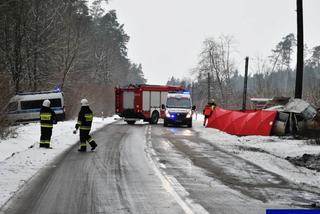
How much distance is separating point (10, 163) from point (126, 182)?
404 centimetres

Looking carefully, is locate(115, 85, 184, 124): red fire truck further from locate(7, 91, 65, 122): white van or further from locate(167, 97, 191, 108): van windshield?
locate(7, 91, 65, 122): white van

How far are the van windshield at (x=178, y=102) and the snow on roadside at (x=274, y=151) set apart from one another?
9430 millimetres

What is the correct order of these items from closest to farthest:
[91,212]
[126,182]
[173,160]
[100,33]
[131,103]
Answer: [91,212] → [126,182] → [173,160] → [131,103] → [100,33]

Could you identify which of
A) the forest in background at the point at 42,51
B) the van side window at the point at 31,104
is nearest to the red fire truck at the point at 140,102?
the forest in background at the point at 42,51

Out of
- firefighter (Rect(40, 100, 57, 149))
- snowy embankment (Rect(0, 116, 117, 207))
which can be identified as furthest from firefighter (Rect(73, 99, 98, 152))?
firefighter (Rect(40, 100, 57, 149))

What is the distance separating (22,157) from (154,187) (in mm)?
5904

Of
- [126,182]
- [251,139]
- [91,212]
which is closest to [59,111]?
[251,139]

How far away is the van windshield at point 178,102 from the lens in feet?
111

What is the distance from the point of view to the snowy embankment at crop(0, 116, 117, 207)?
10117 millimetres

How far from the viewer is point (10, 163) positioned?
515 inches

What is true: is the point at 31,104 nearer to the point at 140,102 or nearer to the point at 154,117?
the point at 140,102

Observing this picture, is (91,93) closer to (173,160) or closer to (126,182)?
(173,160)

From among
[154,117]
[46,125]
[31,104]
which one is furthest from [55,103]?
[46,125]

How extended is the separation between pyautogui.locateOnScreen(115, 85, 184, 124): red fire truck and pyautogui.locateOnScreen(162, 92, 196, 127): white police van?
3.76 metres
